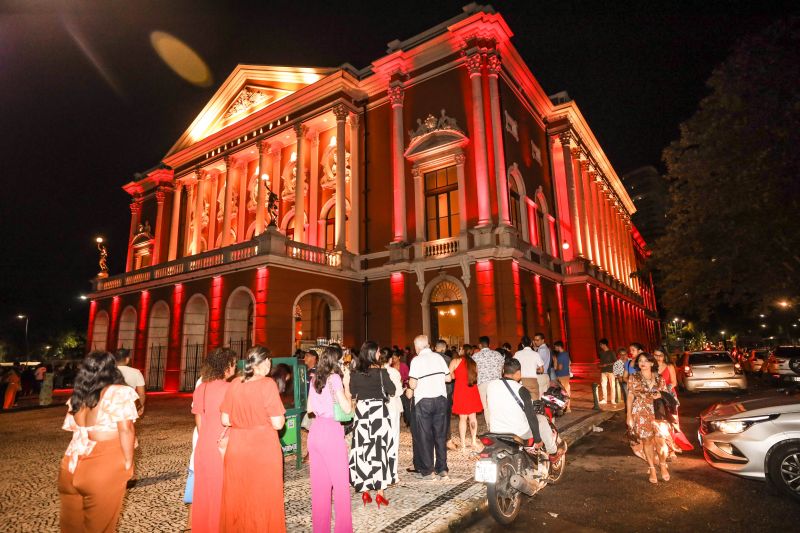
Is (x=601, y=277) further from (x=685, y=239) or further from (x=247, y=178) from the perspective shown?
(x=247, y=178)

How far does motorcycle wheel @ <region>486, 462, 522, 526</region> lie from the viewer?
14.6 ft

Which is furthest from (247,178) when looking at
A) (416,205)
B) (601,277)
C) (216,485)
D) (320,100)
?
(216,485)

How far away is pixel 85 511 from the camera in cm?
311

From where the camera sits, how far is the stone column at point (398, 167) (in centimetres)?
1911

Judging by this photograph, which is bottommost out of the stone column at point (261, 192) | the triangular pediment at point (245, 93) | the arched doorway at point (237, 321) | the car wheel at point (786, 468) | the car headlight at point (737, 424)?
the car wheel at point (786, 468)

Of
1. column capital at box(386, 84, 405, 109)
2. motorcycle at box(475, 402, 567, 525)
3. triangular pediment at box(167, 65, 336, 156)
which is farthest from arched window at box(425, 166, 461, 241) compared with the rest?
motorcycle at box(475, 402, 567, 525)

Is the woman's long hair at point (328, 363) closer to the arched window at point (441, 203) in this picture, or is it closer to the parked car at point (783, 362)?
the arched window at point (441, 203)

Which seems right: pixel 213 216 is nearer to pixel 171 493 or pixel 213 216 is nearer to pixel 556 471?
pixel 171 493

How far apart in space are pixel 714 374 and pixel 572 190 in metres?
13.2

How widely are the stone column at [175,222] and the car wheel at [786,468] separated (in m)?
29.2

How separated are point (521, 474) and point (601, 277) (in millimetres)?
24848

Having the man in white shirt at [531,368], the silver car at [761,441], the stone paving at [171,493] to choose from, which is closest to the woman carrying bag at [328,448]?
the stone paving at [171,493]

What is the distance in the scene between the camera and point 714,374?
13.8 metres

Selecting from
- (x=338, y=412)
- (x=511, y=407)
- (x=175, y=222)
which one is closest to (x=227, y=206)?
(x=175, y=222)
